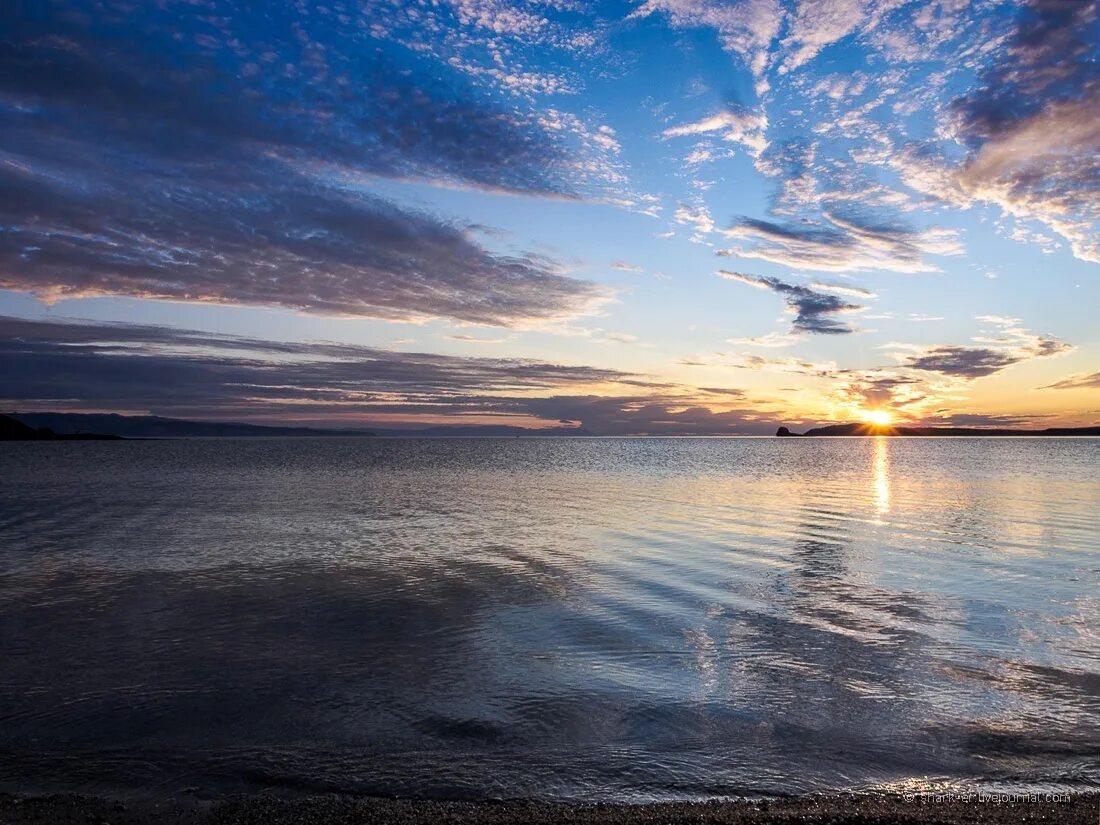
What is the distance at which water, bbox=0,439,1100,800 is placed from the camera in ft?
29.0

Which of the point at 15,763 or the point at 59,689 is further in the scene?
the point at 59,689

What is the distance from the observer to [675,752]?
9227 millimetres

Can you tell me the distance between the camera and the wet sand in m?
7.25

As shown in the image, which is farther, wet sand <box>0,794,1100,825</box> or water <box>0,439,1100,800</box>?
water <box>0,439,1100,800</box>

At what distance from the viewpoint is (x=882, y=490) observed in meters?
55.2

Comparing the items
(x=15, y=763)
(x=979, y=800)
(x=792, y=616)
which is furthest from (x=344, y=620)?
(x=979, y=800)

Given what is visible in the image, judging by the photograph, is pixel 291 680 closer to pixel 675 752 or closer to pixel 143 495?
pixel 675 752

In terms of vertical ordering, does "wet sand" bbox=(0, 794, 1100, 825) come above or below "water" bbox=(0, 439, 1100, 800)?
above

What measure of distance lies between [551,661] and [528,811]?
544 centimetres

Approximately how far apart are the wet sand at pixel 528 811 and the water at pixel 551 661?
0.50 meters

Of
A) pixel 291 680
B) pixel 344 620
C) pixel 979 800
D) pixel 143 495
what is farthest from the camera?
pixel 143 495

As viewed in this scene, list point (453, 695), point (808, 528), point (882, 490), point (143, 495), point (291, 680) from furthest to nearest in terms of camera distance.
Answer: point (882, 490)
point (143, 495)
point (808, 528)
point (291, 680)
point (453, 695)

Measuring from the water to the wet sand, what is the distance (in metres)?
0.50

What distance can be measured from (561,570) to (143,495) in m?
40.4
